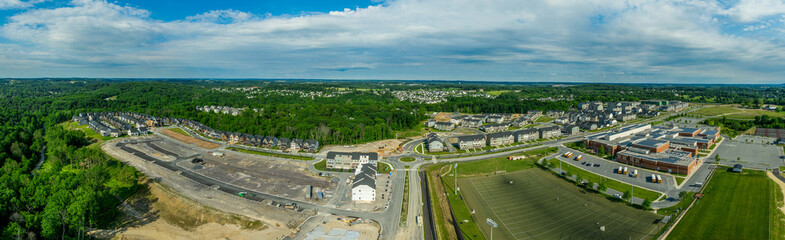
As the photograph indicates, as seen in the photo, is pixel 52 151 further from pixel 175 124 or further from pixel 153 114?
pixel 153 114

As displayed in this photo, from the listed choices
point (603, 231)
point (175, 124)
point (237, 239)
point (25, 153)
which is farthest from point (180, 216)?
point (175, 124)

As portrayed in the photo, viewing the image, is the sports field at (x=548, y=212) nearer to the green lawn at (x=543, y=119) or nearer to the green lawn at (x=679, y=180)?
the green lawn at (x=679, y=180)

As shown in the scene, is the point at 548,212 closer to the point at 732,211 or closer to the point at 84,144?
the point at 732,211

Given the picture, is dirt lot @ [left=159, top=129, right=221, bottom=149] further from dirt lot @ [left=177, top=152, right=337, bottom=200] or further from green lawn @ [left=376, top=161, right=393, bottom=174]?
green lawn @ [left=376, top=161, right=393, bottom=174]

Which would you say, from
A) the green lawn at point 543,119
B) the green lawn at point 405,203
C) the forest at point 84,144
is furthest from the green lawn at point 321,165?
the green lawn at point 543,119

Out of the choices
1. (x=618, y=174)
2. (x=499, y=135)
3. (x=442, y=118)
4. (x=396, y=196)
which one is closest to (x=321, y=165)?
(x=396, y=196)

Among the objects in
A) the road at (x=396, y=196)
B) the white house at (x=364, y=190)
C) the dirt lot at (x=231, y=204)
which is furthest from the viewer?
the white house at (x=364, y=190)

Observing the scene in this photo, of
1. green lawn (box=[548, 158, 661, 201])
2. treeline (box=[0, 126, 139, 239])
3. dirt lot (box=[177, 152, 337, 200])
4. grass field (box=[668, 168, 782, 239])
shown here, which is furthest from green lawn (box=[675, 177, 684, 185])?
treeline (box=[0, 126, 139, 239])
